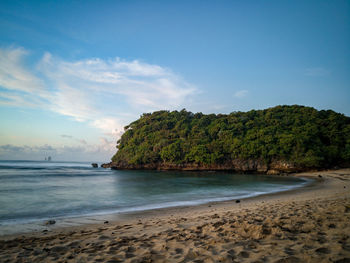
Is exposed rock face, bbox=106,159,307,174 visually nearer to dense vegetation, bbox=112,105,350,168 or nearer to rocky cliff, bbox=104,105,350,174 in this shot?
rocky cliff, bbox=104,105,350,174

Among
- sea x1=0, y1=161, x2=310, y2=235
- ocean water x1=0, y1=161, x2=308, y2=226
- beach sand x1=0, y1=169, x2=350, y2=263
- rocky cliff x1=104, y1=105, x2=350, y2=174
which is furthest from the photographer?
rocky cliff x1=104, y1=105, x2=350, y2=174

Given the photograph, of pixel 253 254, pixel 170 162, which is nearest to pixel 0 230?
pixel 253 254

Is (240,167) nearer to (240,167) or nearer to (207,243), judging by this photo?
(240,167)

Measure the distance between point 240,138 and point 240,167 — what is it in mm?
7692

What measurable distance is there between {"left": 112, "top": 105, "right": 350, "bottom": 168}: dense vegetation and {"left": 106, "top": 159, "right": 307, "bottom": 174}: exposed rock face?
38.6 inches

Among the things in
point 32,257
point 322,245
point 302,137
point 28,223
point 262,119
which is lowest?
point 28,223

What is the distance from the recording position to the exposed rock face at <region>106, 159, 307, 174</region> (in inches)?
1764

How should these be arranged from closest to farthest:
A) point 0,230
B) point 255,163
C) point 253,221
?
A: point 253,221 → point 0,230 → point 255,163

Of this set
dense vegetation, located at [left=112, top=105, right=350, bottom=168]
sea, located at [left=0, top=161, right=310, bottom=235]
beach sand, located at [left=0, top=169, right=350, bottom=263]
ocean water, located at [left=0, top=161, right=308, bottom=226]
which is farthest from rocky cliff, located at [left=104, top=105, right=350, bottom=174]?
beach sand, located at [left=0, top=169, right=350, bottom=263]

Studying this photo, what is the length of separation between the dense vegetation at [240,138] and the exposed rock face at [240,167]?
982 mm

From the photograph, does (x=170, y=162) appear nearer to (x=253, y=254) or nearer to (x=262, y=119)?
(x=262, y=119)

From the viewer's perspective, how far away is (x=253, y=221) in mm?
5910

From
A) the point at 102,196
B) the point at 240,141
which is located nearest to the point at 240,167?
the point at 240,141

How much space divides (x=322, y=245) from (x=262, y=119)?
2400 inches
